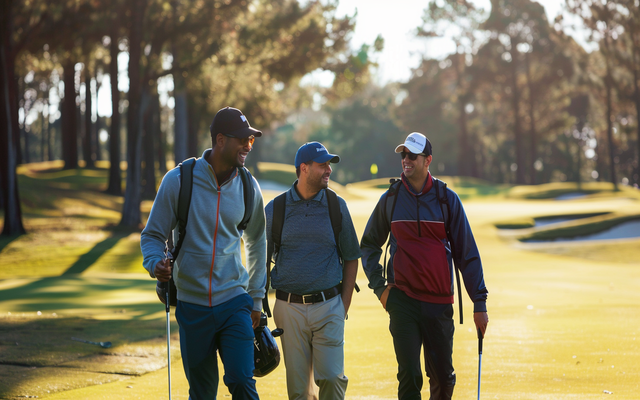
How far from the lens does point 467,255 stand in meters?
5.32

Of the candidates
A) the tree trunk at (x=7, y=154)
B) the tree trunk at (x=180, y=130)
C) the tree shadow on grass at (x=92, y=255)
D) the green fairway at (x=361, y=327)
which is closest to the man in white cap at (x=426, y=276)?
the green fairway at (x=361, y=327)

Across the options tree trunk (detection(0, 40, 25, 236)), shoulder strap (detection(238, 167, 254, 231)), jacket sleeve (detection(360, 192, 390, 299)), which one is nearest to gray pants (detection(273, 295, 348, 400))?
jacket sleeve (detection(360, 192, 390, 299))

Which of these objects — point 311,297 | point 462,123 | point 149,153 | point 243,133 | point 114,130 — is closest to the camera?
point 243,133

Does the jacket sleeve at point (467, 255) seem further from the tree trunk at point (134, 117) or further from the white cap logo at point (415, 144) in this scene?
the tree trunk at point (134, 117)

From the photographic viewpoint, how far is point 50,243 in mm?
23172

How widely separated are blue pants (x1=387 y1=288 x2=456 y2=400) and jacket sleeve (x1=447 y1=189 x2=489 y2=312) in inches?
8.4

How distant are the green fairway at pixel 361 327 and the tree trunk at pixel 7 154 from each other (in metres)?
0.86

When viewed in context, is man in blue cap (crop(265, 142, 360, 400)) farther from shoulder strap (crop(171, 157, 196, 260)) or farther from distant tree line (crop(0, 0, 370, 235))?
distant tree line (crop(0, 0, 370, 235))

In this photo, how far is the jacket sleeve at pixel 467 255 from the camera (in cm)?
526

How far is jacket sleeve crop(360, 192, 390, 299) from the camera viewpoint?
551cm

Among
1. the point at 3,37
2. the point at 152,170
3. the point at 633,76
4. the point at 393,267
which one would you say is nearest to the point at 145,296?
the point at 393,267

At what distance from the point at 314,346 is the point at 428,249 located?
1061 mm

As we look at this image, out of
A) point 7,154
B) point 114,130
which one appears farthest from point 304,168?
point 114,130

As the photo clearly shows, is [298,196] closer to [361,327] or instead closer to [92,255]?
[361,327]
